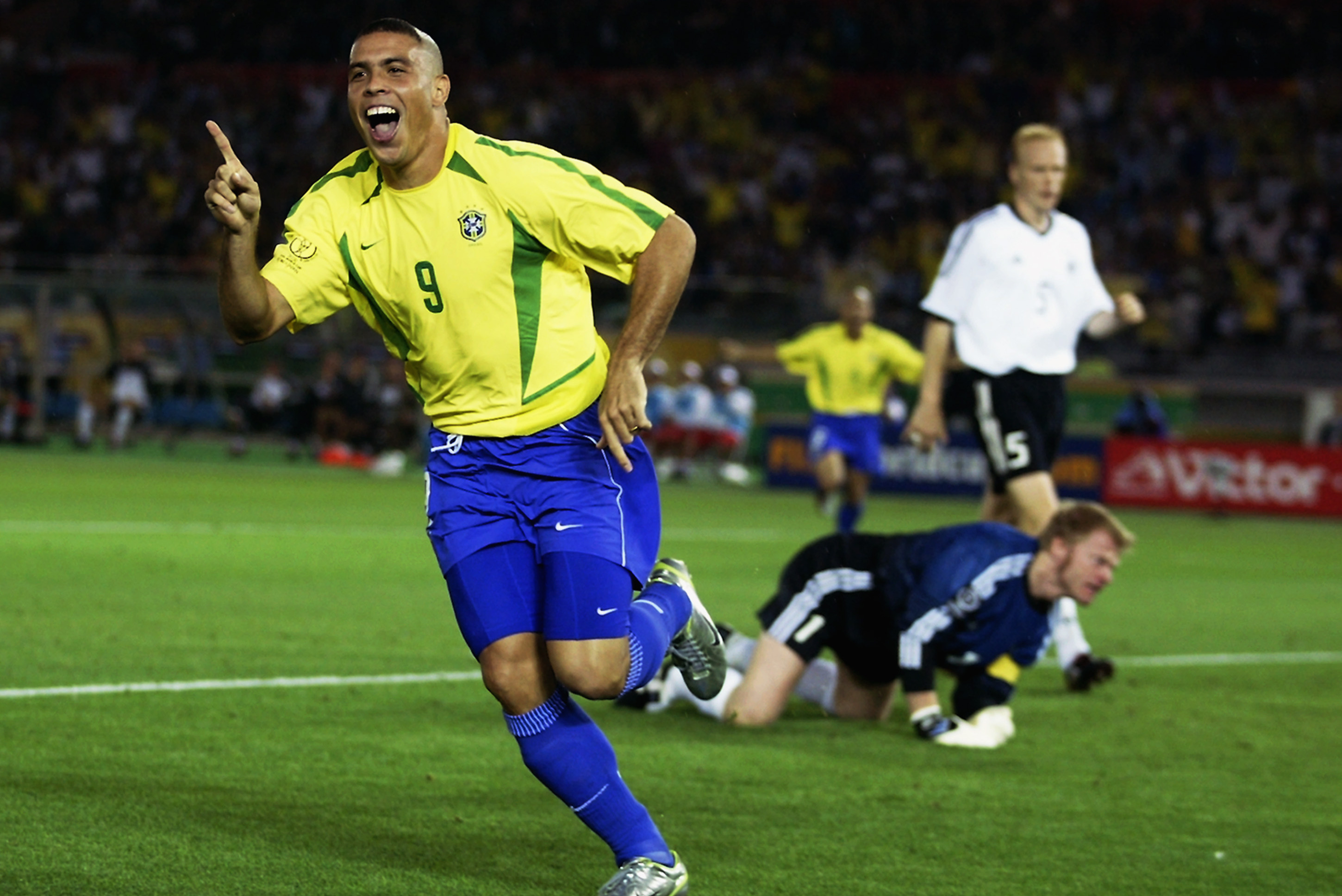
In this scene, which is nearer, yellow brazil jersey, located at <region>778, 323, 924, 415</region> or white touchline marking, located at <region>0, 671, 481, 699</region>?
white touchline marking, located at <region>0, 671, 481, 699</region>

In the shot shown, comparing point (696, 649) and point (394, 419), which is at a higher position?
point (696, 649)

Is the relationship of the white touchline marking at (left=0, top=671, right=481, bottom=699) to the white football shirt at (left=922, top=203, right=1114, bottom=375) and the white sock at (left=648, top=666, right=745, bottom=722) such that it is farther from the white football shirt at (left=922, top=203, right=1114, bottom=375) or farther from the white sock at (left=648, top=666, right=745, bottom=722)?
the white football shirt at (left=922, top=203, right=1114, bottom=375)

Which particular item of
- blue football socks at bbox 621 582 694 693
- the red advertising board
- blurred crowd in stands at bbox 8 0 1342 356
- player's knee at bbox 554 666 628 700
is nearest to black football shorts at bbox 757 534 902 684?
blue football socks at bbox 621 582 694 693

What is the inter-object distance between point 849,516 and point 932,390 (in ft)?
25.2

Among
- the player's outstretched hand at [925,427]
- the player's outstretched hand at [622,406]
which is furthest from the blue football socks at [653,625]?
the player's outstretched hand at [925,427]

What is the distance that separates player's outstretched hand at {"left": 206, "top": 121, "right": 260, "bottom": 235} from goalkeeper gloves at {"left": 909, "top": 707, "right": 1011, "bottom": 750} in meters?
3.61

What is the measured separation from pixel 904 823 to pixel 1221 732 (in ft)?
8.12

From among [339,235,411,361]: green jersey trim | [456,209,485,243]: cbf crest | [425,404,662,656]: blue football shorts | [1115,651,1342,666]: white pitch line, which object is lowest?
[1115,651,1342,666]: white pitch line

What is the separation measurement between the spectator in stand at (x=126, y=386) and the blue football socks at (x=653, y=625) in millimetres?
22601

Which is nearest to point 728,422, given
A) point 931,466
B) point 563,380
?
point 931,466

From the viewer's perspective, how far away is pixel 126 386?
26.3 metres

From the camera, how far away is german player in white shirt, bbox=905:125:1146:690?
Answer: 8359 millimetres

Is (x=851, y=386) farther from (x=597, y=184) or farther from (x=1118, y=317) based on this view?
(x=597, y=184)

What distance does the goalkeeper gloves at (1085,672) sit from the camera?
8227 millimetres
